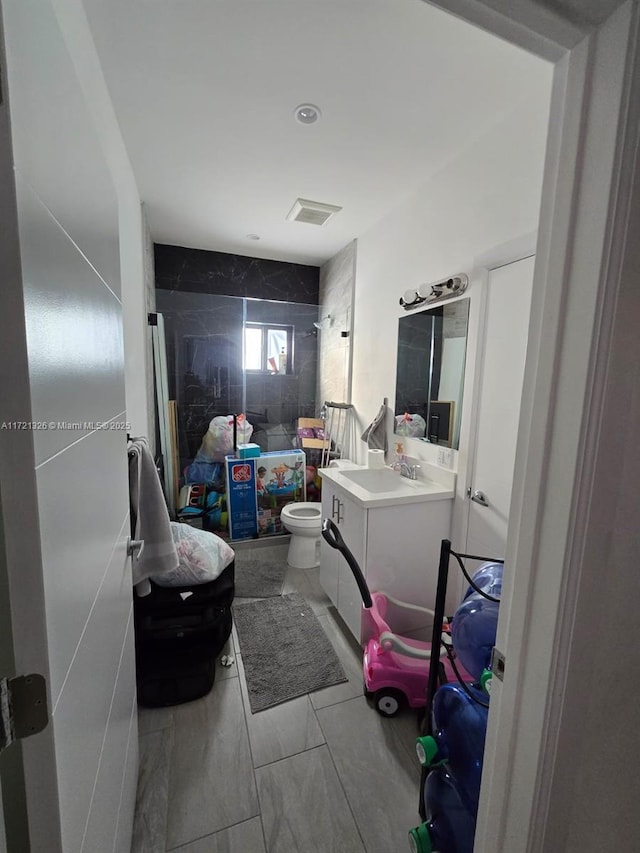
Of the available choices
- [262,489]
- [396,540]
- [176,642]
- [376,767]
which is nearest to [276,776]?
[376,767]

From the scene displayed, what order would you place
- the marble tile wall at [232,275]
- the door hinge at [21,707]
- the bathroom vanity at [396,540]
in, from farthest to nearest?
the marble tile wall at [232,275]
the bathroom vanity at [396,540]
the door hinge at [21,707]

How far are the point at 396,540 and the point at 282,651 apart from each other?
84 cm

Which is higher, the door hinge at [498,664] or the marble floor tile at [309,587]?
the door hinge at [498,664]

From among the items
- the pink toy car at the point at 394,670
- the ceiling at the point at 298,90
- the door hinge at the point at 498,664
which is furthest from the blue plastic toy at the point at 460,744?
the ceiling at the point at 298,90

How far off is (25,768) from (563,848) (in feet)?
3.19

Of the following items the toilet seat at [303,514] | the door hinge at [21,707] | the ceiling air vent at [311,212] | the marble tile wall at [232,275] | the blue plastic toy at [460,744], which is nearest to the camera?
the door hinge at [21,707]

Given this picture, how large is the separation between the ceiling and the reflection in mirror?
80 centimetres

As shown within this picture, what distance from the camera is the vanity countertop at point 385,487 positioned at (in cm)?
175

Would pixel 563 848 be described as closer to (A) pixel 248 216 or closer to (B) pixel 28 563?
(B) pixel 28 563

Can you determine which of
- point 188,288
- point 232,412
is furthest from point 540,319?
point 188,288

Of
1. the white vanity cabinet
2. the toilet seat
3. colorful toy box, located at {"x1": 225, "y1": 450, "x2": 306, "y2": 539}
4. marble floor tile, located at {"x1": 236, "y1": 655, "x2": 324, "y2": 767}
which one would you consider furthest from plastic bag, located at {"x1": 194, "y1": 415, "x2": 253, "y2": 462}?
marble floor tile, located at {"x1": 236, "y1": 655, "x2": 324, "y2": 767}

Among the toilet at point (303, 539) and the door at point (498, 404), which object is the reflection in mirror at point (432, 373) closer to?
the door at point (498, 404)

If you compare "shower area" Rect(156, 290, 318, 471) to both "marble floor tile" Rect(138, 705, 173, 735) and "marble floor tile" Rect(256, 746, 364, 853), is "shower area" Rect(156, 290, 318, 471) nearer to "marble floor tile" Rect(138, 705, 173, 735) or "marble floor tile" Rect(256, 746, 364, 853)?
"marble floor tile" Rect(138, 705, 173, 735)

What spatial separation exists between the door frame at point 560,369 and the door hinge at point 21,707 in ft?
2.45
